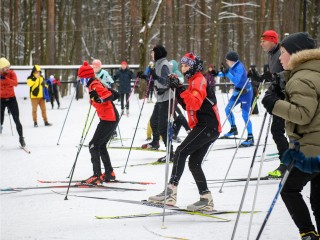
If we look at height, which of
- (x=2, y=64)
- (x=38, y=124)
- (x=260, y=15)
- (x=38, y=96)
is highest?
(x=260, y=15)

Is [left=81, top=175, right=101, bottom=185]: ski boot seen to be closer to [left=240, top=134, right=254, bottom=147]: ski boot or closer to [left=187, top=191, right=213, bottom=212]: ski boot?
[left=187, top=191, right=213, bottom=212]: ski boot

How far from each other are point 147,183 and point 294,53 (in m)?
3.89

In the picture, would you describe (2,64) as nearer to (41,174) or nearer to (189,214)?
(41,174)

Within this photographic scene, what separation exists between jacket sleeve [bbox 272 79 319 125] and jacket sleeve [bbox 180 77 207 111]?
1771mm

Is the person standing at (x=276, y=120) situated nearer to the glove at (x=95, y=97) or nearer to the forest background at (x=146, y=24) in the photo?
the glove at (x=95, y=97)

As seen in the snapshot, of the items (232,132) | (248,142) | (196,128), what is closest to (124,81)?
(232,132)

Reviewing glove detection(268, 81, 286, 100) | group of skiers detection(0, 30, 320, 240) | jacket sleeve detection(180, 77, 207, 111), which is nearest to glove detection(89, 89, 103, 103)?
group of skiers detection(0, 30, 320, 240)

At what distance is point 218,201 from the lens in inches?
229

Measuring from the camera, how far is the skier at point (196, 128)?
5199 mm

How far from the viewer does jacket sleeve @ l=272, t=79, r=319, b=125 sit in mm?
3375

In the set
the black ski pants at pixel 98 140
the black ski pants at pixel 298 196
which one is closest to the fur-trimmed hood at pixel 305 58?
the black ski pants at pixel 298 196

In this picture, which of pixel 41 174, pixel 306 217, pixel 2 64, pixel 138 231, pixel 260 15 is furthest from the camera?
pixel 260 15

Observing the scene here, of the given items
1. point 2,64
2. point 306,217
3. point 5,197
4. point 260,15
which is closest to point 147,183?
point 5,197

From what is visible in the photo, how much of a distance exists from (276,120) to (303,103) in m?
3.29
